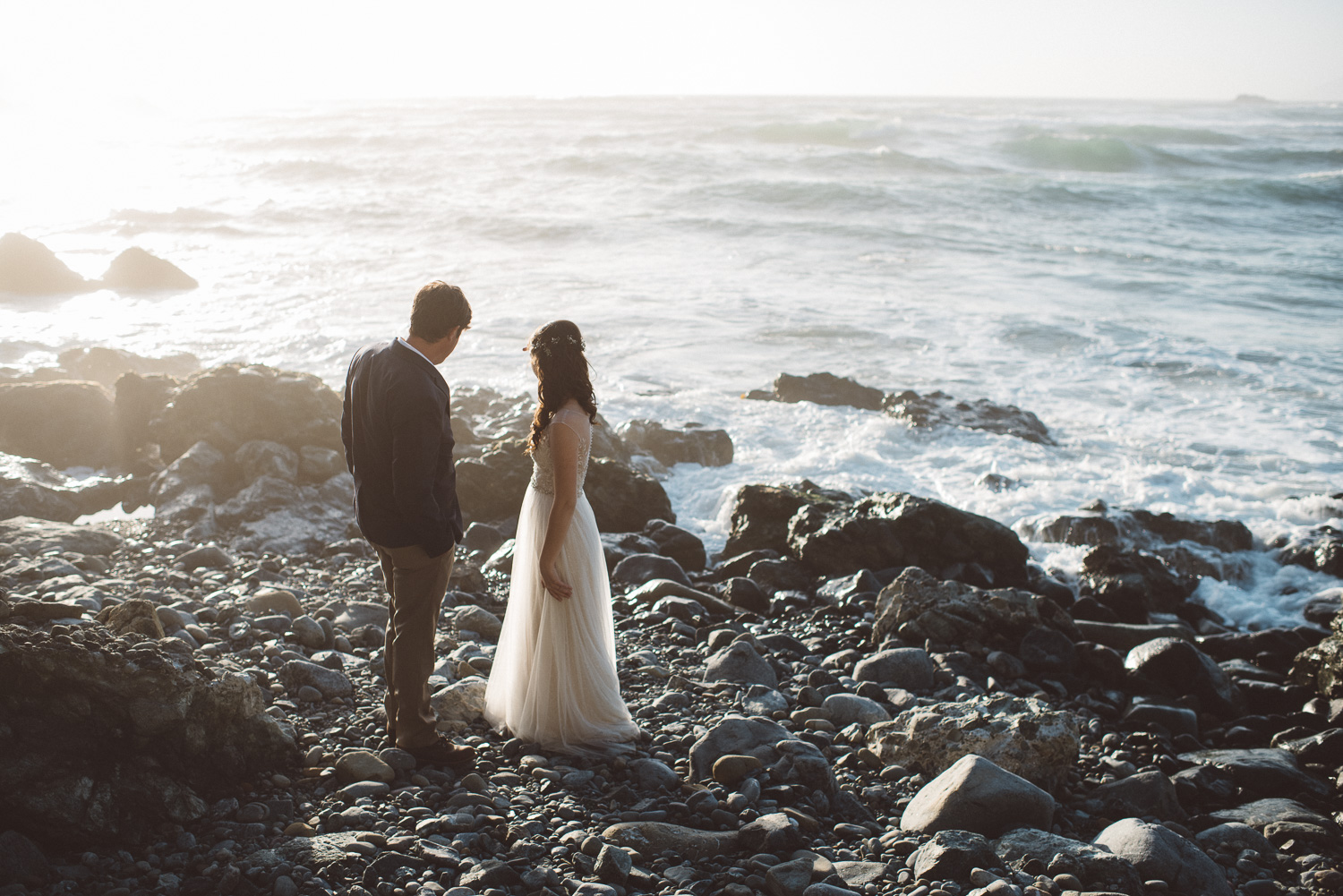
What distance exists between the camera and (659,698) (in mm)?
5082

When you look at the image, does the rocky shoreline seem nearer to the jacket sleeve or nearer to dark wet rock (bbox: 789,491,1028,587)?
dark wet rock (bbox: 789,491,1028,587)

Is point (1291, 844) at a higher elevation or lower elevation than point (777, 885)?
lower

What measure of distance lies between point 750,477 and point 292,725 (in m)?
6.47

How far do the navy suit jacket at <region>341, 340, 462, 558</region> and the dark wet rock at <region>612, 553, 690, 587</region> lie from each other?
3.34 meters

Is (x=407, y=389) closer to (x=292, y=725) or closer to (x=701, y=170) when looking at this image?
(x=292, y=725)

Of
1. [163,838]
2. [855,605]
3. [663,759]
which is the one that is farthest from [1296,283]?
[163,838]

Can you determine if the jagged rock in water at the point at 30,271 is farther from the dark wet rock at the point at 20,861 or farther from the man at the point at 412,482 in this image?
the dark wet rock at the point at 20,861

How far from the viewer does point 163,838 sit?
326 centimetres

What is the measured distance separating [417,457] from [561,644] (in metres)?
1.18

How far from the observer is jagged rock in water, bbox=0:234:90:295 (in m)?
18.2

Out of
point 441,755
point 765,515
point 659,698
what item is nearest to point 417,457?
point 441,755

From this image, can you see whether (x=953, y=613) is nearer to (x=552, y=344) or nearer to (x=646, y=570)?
(x=646, y=570)

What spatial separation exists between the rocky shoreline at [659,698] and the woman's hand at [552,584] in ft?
2.47

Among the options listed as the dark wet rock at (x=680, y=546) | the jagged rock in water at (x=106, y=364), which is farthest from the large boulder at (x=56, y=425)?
the dark wet rock at (x=680, y=546)
